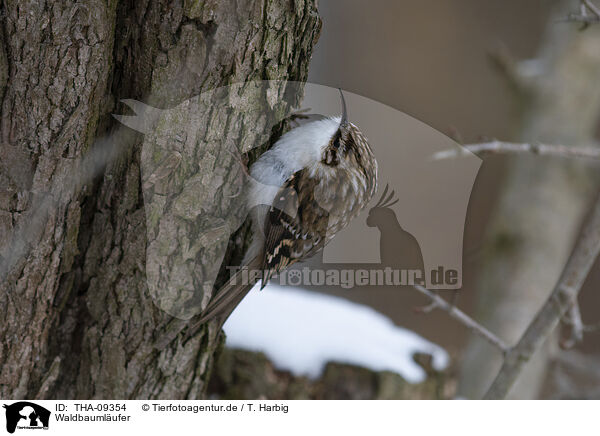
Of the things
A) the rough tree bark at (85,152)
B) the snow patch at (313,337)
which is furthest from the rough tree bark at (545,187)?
the rough tree bark at (85,152)

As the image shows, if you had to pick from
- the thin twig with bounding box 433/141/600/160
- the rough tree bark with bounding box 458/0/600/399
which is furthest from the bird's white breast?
the rough tree bark with bounding box 458/0/600/399

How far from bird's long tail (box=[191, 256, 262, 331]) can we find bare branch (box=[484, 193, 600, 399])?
2.45 ft

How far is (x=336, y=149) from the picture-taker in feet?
3.82

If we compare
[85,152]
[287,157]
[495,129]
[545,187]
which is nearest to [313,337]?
[287,157]

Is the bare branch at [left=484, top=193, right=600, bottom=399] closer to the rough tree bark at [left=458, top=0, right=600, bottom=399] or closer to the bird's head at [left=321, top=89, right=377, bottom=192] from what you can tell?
the bird's head at [left=321, top=89, right=377, bottom=192]

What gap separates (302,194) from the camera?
1.17 metres

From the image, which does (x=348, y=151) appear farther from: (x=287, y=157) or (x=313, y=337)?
(x=313, y=337)

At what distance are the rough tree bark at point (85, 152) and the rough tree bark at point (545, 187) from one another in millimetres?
1550

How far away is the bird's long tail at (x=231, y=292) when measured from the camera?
1.16 meters

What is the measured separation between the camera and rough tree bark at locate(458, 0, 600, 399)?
223cm

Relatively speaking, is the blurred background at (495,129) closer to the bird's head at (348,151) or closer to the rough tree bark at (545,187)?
the rough tree bark at (545,187)

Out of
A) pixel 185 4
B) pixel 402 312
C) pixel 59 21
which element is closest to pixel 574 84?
pixel 402 312

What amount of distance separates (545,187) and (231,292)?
5.72 feet
